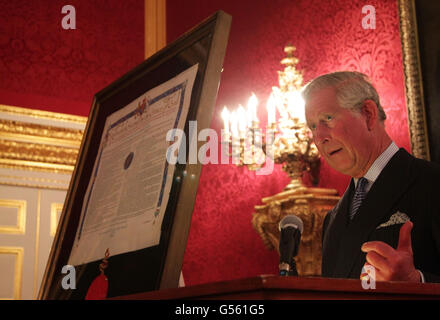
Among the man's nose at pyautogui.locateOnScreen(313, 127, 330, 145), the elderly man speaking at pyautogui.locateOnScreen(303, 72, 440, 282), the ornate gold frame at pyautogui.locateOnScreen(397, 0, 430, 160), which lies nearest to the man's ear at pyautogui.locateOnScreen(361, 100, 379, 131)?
the elderly man speaking at pyautogui.locateOnScreen(303, 72, 440, 282)

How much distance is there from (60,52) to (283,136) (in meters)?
1.76

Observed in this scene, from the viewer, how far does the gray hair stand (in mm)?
1564

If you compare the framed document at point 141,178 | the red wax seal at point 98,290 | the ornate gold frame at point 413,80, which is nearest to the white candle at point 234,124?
the ornate gold frame at point 413,80

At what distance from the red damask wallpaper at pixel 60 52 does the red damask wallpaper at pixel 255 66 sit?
1.46ft

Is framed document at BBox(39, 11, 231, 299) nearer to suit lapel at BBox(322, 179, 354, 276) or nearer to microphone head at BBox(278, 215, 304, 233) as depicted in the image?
microphone head at BBox(278, 215, 304, 233)

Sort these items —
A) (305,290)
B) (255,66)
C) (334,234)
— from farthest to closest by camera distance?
(255,66) < (334,234) < (305,290)

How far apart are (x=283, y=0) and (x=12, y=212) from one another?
87.0 inches

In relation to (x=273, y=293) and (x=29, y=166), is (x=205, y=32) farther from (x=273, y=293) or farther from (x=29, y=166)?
(x=29, y=166)

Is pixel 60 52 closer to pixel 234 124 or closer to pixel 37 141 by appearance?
pixel 37 141

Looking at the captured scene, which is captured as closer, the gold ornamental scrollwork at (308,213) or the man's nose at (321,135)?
the man's nose at (321,135)

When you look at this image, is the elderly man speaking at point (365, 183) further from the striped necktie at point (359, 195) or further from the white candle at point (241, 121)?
the white candle at point (241, 121)

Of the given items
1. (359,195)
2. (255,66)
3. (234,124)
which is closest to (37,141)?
(234,124)

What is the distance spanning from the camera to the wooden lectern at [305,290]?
0.53 metres

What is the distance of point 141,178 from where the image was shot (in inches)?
41.4
